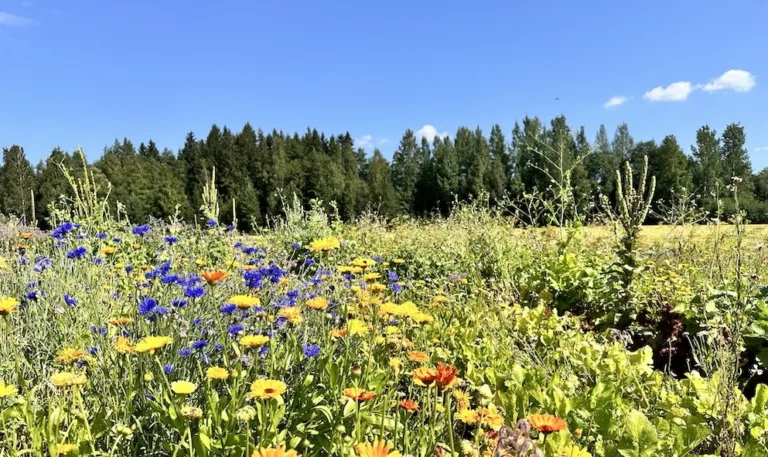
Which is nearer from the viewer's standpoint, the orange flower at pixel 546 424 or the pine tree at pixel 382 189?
the orange flower at pixel 546 424

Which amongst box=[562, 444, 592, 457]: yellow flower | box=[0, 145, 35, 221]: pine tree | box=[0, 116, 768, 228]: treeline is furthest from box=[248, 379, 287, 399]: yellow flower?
box=[0, 116, 768, 228]: treeline

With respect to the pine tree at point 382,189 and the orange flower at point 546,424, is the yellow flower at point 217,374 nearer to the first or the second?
the orange flower at point 546,424

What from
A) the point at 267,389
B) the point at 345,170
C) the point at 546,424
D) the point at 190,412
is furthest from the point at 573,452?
the point at 345,170

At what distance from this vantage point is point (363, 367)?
1.72 meters

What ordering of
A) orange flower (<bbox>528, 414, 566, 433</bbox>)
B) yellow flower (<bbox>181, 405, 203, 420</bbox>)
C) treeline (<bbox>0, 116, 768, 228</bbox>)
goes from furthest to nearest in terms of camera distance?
1. treeline (<bbox>0, 116, 768, 228</bbox>)
2. yellow flower (<bbox>181, 405, 203, 420</bbox>)
3. orange flower (<bbox>528, 414, 566, 433</bbox>)

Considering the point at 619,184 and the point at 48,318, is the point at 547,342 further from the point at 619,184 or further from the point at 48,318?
the point at 48,318

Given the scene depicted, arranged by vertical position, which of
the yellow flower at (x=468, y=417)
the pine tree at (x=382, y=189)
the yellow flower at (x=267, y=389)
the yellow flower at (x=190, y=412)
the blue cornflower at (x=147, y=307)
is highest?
the pine tree at (x=382, y=189)

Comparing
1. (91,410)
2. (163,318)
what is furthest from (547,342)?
(91,410)

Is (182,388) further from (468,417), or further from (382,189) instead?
(382,189)

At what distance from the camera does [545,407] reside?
1.41 metres

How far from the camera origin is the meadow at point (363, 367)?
3.86 ft

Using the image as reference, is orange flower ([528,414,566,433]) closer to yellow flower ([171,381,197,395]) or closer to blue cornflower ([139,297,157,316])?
yellow flower ([171,381,197,395])

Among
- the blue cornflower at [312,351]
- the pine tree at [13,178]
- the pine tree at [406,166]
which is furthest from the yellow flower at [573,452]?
the pine tree at [406,166]

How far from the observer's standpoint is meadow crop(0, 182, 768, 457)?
1.18m
